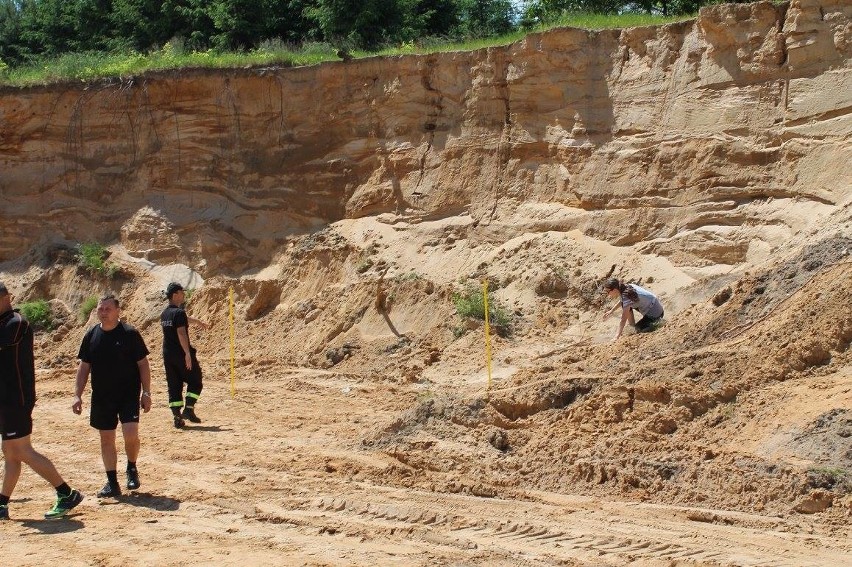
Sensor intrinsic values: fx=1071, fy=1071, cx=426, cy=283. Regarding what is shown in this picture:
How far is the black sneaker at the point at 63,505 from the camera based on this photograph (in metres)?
7.90

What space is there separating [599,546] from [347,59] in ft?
45.2

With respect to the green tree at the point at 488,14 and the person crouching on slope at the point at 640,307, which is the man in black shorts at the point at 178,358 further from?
the green tree at the point at 488,14

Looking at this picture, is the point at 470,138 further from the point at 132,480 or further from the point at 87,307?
the point at 132,480

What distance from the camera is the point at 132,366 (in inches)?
337

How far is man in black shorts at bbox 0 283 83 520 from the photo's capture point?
7.89 meters

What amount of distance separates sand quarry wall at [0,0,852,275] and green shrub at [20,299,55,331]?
1700 mm

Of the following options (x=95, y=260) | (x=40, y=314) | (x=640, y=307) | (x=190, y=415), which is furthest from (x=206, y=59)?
(x=640, y=307)

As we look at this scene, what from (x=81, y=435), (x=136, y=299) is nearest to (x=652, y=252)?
(x=81, y=435)

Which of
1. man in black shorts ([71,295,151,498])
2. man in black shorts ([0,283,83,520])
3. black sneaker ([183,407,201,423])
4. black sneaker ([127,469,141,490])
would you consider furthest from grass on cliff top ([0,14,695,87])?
man in black shorts ([0,283,83,520])

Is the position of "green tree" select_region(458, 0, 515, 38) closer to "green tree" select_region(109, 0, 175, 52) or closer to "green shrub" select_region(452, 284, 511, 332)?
"green tree" select_region(109, 0, 175, 52)

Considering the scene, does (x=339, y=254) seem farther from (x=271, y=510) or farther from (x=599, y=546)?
(x=599, y=546)

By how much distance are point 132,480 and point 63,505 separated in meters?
0.74

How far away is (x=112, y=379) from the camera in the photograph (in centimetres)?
852

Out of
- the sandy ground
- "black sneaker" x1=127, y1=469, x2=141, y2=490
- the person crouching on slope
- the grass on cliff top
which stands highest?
the grass on cliff top
